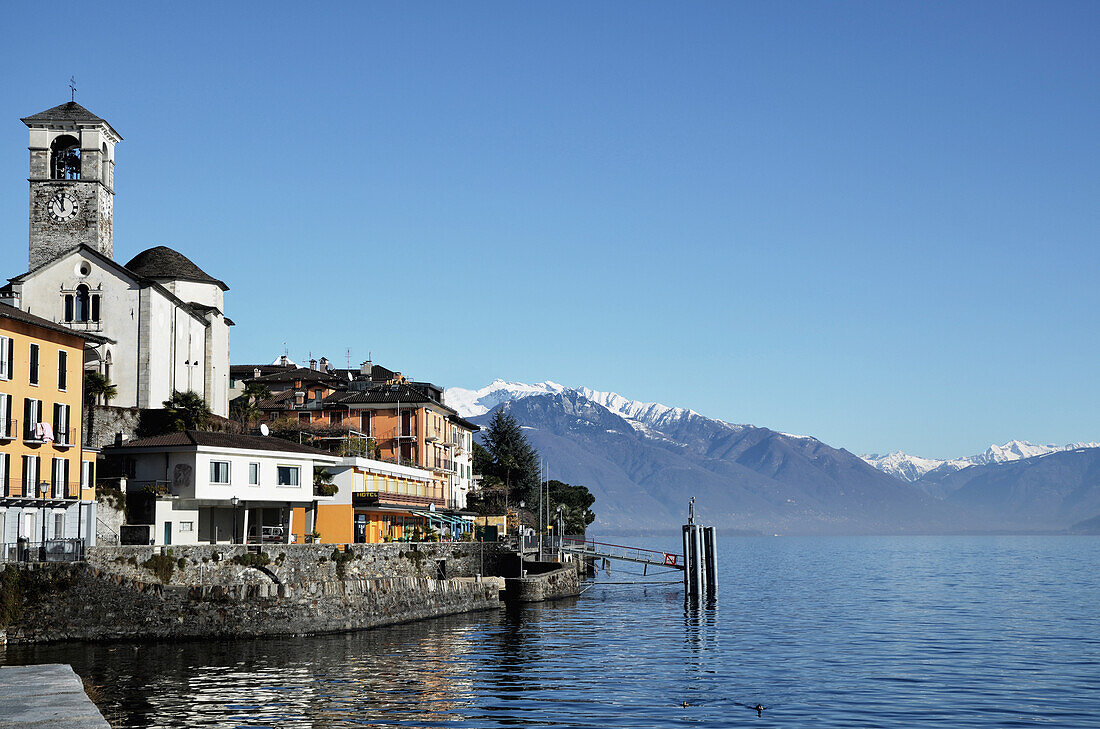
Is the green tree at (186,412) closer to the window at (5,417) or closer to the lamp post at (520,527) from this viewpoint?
the window at (5,417)

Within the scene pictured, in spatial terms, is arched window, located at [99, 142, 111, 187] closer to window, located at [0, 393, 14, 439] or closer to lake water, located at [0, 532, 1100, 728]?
window, located at [0, 393, 14, 439]

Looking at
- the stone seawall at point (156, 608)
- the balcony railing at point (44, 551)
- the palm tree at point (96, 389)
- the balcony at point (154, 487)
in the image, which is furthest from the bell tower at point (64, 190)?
the stone seawall at point (156, 608)

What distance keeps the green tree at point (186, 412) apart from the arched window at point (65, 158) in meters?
19.5

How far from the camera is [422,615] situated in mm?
67125

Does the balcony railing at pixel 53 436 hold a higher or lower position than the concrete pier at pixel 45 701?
higher

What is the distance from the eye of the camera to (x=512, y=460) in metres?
146

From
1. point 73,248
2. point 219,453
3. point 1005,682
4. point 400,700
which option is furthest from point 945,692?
point 73,248

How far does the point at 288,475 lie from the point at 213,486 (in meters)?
6.16

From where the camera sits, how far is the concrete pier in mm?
27453

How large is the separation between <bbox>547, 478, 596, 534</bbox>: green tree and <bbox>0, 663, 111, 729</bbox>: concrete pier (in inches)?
4351

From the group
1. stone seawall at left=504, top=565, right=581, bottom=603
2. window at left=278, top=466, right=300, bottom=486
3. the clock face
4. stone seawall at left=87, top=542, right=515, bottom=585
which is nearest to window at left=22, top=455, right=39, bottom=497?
stone seawall at left=87, top=542, right=515, bottom=585

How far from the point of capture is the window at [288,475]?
7338 cm

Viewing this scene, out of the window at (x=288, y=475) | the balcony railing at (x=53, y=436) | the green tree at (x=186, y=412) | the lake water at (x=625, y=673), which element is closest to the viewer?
the lake water at (x=625, y=673)

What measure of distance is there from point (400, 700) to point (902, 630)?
124 ft
